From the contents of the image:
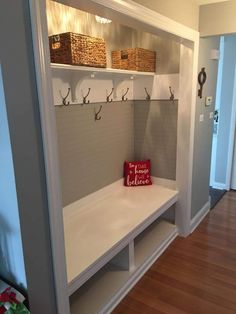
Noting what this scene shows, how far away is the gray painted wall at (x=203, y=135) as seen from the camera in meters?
2.65

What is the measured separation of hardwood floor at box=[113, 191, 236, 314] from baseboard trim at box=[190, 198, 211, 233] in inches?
2.4

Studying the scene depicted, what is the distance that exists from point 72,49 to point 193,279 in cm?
210

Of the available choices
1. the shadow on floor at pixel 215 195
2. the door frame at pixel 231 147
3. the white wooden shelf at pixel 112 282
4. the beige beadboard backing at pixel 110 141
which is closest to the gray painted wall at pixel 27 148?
the white wooden shelf at pixel 112 282

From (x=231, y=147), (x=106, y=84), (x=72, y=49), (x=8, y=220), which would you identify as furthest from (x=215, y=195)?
(x=8, y=220)

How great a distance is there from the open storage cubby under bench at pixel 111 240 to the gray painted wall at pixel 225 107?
1.66 metres

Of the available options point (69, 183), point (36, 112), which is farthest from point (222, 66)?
point (36, 112)

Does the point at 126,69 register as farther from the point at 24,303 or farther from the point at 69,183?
the point at 24,303

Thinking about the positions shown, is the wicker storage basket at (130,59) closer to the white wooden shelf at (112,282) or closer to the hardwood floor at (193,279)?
the white wooden shelf at (112,282)

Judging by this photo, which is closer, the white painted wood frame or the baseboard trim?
the white painted wood frame

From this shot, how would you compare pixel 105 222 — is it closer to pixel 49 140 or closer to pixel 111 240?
pixel 111 240

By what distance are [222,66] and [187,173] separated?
2031 mm

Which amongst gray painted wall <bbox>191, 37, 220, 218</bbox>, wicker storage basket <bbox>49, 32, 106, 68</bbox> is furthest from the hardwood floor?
wicker storage basket <bbox>49, 32, 106, 68</bbox>

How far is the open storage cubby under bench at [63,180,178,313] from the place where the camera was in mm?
1779

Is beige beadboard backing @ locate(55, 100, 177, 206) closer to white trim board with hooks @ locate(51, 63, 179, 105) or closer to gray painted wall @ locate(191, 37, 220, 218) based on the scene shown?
white trim board with hooks @ locate(51, 63, 179, 105)
